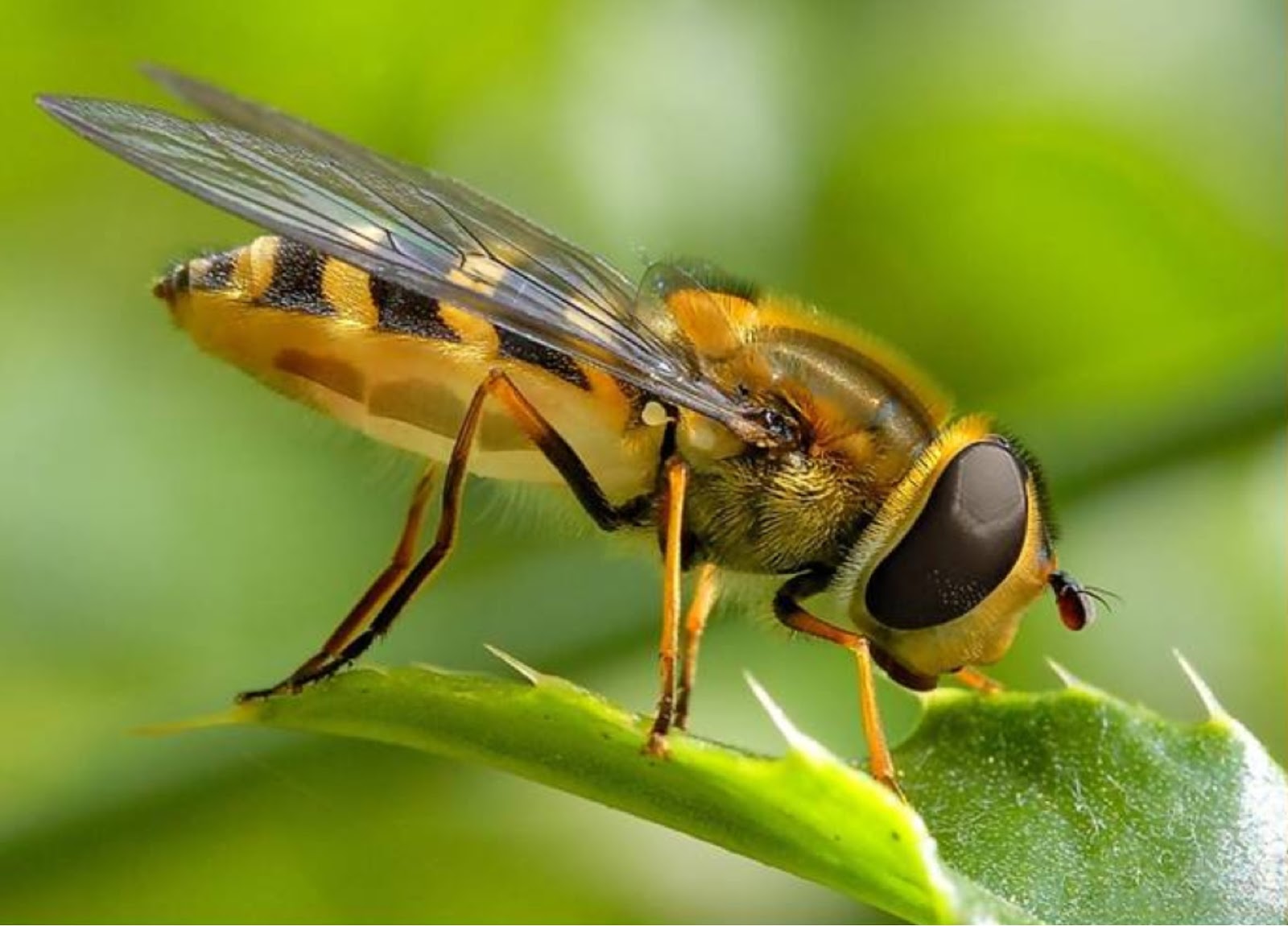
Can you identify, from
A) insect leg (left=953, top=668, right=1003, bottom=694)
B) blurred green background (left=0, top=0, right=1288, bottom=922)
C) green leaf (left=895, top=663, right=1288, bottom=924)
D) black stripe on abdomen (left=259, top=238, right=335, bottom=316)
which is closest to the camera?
green leaf (left=895, top=663, right=1288, bottom=924)

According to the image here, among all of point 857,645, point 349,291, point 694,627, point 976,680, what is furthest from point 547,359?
point 976,680

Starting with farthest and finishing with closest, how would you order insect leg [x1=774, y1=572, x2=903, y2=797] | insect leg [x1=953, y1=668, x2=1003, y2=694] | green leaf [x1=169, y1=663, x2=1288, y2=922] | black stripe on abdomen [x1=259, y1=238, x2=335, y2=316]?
insect leg [x1=953, y1=668, x2=1003, y2=694] < black stripe on abdomen [x1=259, y1=238, x2=335, y2=316] < insect leg [x1=774, y1=572, x2=903, y2=797] < green leaf [x1=169, y1=663, x2=1288, y2=922]

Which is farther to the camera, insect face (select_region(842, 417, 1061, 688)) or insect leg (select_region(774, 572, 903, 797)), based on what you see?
insect face (select_region(842, 417, 1061, 688))

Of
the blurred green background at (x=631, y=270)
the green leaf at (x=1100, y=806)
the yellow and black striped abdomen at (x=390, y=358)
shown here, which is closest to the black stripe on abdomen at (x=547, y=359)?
the yellow and black striped abdomen at (x=390, y=358)

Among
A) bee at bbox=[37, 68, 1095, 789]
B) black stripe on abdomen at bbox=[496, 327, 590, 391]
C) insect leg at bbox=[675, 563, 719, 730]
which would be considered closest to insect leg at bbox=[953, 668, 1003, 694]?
bee at bbox=[37, 68, 1095, 789]

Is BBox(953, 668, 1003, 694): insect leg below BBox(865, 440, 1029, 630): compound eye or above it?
below

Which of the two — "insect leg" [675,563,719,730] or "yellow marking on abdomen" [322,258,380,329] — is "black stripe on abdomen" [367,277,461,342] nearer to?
"yellow marking on abdomen" [322,258,380,329]

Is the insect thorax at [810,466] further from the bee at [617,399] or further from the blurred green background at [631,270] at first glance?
the blurred green background at [631,270]
